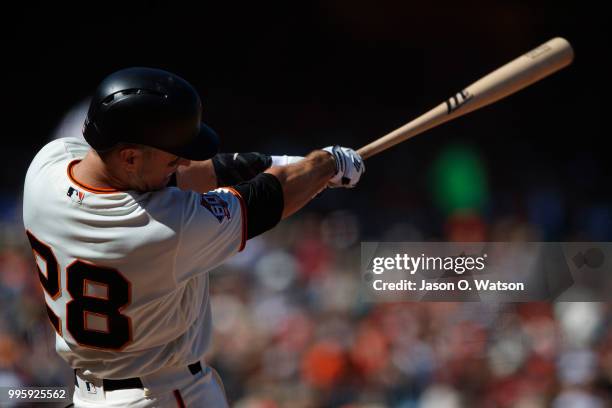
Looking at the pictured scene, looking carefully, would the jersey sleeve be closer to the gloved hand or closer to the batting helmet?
the batting helmet

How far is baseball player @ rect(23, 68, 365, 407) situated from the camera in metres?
1.12

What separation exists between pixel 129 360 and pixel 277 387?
6.45 feet

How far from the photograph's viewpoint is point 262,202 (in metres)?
1.22

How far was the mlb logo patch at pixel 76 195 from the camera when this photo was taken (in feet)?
3.76

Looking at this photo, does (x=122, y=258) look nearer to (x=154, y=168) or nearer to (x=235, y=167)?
(x=154, y=168)

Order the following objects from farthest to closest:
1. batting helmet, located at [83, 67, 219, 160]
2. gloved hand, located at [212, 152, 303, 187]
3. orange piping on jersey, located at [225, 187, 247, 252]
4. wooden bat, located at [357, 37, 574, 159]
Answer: wooden bat, located at [357, 37, 574, 159] < gloved hand, located at [212, 152, 303, 187] < orange piping on jersey, located at [225, 187, 247, 252] < batting helmet, located at [83, 67, 219, 160]

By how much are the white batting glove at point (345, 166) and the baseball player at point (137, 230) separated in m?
0.08

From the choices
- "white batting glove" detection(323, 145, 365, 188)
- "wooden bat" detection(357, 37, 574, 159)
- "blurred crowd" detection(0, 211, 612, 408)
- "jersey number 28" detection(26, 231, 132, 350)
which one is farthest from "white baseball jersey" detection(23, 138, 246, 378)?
"blurred crowd" detection(0, 211, 612, 408)

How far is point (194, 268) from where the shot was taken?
1.18 m

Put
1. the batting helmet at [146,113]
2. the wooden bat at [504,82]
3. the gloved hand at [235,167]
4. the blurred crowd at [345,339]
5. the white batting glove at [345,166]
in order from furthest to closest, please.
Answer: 1. the blurred crowd at [345,339]
2. the wooden bat at [504,82]
3. the gloved hand at [235,167]
4. the white batting glove at [345,166]
5. the batting helmet at [146,113]

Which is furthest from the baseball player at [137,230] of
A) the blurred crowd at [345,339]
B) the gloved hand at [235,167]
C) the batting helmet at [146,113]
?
the blurred crowd at [345,339]

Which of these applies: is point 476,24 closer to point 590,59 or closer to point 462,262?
point 590,59

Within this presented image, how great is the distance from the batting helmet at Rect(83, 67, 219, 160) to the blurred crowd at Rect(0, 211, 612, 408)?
2120mm

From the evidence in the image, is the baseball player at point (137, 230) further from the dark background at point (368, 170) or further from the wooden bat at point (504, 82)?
the dark background at point (368, 170)
